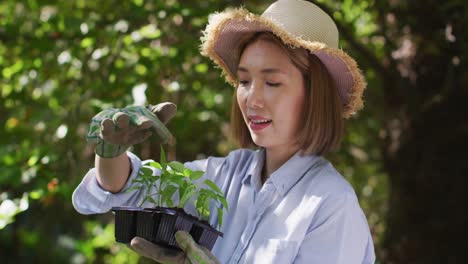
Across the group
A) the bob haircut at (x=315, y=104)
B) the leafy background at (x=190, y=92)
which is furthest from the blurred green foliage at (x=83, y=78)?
the bob haircut at (x=315, y=104)

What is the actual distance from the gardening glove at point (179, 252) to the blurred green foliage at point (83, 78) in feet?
2.99

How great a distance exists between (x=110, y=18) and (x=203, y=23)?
1.37ft

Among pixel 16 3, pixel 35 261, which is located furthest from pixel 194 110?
pixel 35 261

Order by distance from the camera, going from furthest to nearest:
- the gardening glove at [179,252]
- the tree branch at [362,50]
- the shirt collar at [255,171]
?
the tree branch at [362,50]
the shirt collar at [255,171]
the gardening glove at [179,252]

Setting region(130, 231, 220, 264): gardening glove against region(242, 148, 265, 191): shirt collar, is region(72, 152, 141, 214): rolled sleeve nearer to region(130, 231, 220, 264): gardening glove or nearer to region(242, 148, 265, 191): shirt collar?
region(130, 231, 220, 264): gardening glove

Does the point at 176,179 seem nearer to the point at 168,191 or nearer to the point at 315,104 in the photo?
the point at 168,191

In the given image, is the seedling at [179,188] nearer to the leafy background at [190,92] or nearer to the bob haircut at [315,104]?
the bob haircut at [315,104]

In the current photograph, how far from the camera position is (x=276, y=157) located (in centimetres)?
194

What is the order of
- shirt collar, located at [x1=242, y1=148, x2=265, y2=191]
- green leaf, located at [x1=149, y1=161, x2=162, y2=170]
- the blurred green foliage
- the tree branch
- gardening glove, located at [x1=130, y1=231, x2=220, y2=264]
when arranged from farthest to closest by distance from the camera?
1. the tree branch
2. the blurred green foliage
3. shirt collar, located at [x1=242, y1=148, x2=265, y2=191]
4. green leaf, located at [x1=149, y1=161, x2=162, y2=170]
5. gardening glove, located at [x1=130, y1=231, x2=220, y2=264]

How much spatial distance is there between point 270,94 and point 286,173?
0.21 m

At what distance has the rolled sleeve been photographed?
187 centimetres

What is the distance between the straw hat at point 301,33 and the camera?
1.80 meters

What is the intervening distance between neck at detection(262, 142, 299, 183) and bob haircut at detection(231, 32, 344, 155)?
1.6 inches

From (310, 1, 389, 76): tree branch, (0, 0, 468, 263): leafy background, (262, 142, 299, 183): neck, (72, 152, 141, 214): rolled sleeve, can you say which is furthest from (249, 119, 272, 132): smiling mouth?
(310, 1, 389, 76): tree branch
